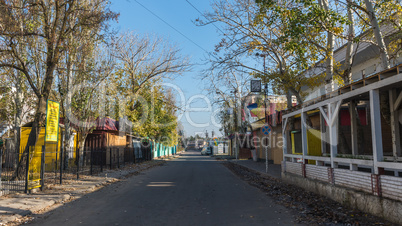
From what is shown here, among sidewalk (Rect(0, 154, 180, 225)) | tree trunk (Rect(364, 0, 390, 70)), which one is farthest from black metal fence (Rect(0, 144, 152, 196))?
tree trunk (Rect(364, 0, 390, 70))

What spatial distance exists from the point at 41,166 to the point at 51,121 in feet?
5.43

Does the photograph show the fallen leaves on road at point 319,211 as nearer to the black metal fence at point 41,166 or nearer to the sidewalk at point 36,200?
the sidewalk at point 36,200

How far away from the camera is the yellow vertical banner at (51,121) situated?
11.2m

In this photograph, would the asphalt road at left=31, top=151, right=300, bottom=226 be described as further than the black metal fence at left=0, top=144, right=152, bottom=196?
No

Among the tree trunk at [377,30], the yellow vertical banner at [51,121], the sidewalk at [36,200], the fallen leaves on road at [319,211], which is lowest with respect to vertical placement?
the fallen leaves on road at [319,211]

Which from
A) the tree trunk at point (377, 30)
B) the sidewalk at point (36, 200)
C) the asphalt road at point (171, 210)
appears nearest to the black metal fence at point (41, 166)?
the sidewalk at point (36, 200)

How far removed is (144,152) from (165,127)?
22.4 feet

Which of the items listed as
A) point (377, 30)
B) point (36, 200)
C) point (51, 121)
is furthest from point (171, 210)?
point (377, 30)

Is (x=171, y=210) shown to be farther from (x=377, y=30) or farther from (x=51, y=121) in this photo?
(x=377, y=30)

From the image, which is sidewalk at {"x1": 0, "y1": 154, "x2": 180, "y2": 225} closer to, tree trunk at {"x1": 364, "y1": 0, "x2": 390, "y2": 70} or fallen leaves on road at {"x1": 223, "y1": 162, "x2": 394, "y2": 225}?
fallen leaves on road at {"x1": 223, "y1": 162, "x2": 394, "y2": 225}

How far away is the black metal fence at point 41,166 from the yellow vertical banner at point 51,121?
0.48 meters

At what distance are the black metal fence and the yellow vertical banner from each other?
1.59 feet

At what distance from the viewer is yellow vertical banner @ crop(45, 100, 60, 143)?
11.2 metres

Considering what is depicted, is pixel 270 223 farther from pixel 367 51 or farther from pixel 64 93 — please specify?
pixel 64 93
